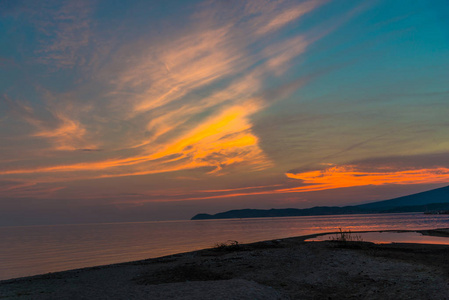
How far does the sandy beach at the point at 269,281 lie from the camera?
1472 cm

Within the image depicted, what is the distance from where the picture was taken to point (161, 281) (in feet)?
64.1

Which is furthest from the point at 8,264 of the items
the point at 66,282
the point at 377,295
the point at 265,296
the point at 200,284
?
the point at 377,295

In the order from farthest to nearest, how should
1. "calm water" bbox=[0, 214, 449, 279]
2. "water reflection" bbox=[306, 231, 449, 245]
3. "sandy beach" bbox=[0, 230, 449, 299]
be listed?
"water reflection" bbox=[306, 231, 449, 245], "calm water" bbox=[0, 214, 449, 279], "sandy beach" bbox=[0, 230, 449, 299]

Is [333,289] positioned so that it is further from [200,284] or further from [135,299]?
[135,299]

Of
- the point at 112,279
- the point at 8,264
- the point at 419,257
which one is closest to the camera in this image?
the point at 112,279

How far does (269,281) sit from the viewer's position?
1806cm

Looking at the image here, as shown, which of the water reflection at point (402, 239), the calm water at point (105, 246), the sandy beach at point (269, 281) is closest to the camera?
the sandy beach at point (269, 281)

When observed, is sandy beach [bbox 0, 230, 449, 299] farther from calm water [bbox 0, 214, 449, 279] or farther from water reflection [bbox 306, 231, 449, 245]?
calm water [bbox 0, 214, 449, 279]

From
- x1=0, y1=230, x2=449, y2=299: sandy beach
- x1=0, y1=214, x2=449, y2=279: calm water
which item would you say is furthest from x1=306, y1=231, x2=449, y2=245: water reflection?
x1=0, y1=214, x2=449, y2=279: calm water

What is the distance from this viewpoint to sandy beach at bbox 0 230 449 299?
14719 millimetres

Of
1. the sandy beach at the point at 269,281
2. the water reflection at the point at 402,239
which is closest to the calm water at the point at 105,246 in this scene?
the sandy beach at the point at 269,281

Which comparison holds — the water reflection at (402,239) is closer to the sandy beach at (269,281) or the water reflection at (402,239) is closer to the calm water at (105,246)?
the sandy beach at (269,281)

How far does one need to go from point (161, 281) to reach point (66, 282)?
237 inches

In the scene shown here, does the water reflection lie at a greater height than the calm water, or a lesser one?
lesser
